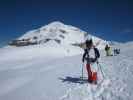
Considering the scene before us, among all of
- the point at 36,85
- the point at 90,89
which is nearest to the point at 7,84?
the point at 36,85

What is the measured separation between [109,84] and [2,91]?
19.5 ft

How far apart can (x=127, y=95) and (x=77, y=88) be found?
2.80 metres

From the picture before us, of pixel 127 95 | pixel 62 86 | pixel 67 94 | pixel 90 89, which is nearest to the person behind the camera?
pixel 127 95

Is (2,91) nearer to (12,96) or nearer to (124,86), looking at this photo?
(12,96)

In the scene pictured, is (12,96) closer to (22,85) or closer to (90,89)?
(22,85)

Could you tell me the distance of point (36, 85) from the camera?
10.2 m

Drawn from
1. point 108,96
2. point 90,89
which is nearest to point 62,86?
point 90,89

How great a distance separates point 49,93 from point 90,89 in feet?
7.02

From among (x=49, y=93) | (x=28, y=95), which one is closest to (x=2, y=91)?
(x=28, y=95)

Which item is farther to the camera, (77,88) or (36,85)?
(36,85)

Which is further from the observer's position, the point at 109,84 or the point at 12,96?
the point at 109,84

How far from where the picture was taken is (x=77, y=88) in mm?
9133

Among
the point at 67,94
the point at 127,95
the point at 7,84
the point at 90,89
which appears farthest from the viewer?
the point at 7,84

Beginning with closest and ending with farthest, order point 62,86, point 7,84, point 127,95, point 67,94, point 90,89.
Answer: point 127,95 < point 67,94 < point 90,89 < point 62,86 < point 7,84
